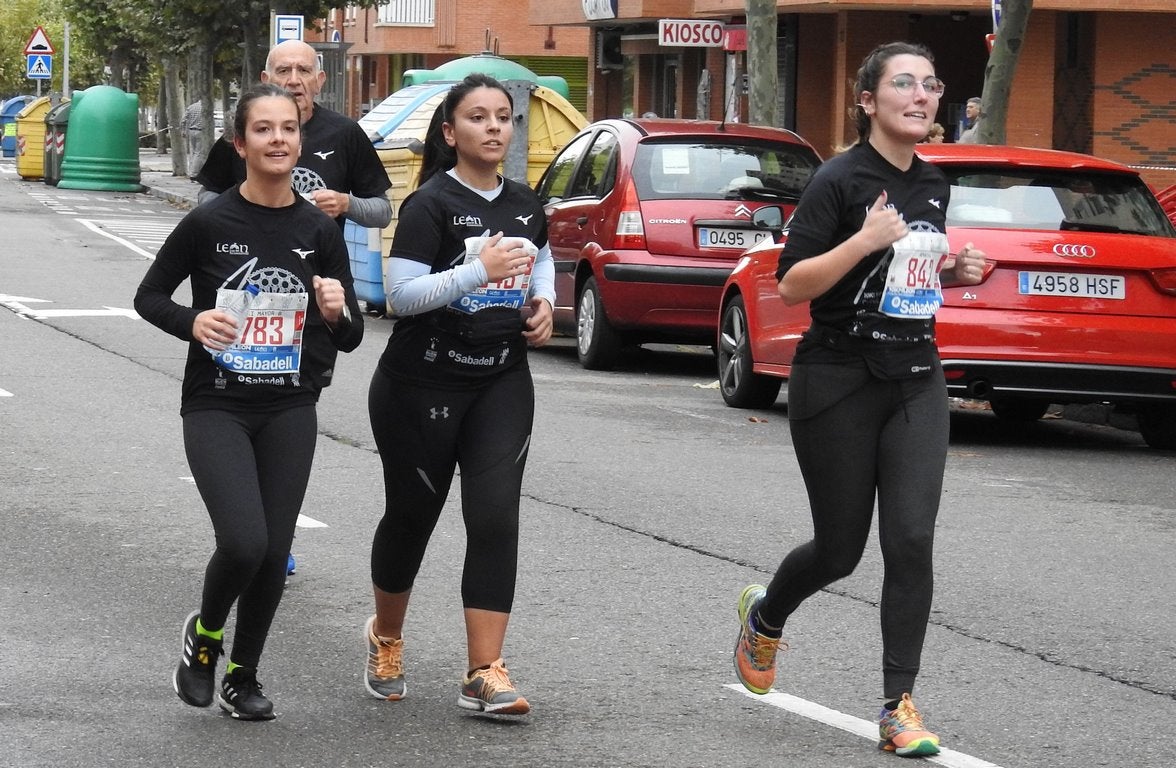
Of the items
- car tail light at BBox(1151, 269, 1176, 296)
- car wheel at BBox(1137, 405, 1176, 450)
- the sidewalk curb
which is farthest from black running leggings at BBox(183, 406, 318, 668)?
the sidewalk curb

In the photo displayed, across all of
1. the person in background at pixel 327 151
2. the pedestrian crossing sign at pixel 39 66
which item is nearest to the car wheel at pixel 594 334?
the person in background at pixel 327 151

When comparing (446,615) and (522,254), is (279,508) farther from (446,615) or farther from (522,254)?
(446,615)

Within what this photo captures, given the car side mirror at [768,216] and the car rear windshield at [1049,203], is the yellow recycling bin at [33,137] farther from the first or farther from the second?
the car rear windshield at [1049,203]

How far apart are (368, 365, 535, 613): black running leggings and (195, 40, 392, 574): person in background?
4.57 ft

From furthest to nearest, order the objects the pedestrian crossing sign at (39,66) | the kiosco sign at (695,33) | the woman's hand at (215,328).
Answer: the pedestrian crossing sign at (39,66)
the kiosco sign at (695,33)
the woman's hand at (215,328)

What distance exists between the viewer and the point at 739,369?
1276 centimetres

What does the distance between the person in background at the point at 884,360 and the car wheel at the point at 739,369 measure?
7127mm

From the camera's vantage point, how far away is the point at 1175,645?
664cm

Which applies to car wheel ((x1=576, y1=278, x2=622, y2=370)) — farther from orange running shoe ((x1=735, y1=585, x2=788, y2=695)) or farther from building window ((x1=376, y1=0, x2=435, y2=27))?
building window ((x1=376, y1=0, x2=435, y2=27))

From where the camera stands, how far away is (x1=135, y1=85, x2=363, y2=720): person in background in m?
5.25

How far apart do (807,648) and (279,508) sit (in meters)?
1.88

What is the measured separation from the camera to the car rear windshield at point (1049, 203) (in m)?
10.8

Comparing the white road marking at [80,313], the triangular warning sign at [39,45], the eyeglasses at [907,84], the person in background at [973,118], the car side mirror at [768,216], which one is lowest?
the white road marking at [80,313]

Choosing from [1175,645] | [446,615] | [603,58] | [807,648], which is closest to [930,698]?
[807,648]
